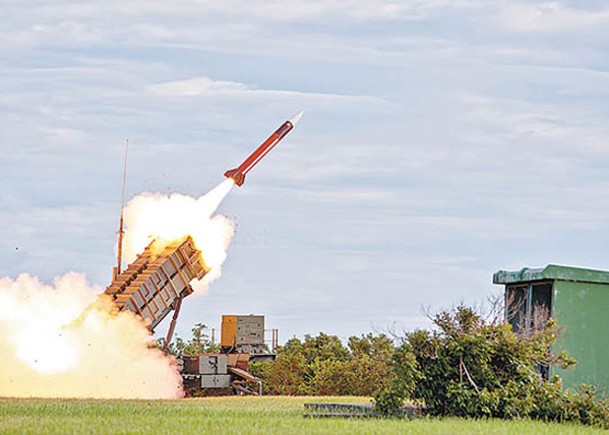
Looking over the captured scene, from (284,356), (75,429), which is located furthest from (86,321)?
(75,429)

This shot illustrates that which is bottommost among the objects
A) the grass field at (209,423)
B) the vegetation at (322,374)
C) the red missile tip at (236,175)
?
the grass field at (209,423)

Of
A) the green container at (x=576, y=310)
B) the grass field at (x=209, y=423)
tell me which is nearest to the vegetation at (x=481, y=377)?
the grass field at (x=209, y=423)

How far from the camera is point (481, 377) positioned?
20750 mm

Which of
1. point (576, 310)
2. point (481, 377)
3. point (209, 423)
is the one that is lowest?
point (209, 423)

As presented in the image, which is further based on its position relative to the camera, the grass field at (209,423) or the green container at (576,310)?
the green container at (576,310)

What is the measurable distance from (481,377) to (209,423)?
18.0 feet

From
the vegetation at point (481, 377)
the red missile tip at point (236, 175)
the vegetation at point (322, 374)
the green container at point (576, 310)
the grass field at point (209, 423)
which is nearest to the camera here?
the grass field at point (209, 423)

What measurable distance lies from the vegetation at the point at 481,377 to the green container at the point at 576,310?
6.30 feet

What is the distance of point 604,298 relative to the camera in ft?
78.0

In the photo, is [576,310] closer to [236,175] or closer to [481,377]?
[481,377]

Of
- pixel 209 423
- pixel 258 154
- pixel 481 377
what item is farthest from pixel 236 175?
pixel 209 423

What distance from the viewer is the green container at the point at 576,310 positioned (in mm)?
23297

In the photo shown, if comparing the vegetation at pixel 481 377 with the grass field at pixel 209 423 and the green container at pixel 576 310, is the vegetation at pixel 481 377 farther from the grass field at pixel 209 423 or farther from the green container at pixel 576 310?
the green container at pixel 576 310

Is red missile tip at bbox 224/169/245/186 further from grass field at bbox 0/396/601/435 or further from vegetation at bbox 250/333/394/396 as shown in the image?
grass field at bbox 0/396/601/435
